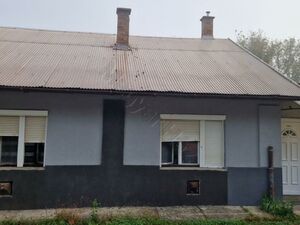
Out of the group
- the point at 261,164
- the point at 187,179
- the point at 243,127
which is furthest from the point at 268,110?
the point at 187,179

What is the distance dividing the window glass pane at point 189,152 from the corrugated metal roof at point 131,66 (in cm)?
161

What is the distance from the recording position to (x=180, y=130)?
871 centimetres

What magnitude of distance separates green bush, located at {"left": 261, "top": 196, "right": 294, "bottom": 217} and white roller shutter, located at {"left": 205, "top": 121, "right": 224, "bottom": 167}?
1.52 meters

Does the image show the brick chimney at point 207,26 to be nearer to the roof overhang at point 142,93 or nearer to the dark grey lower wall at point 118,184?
the roof overhang at point 142,93

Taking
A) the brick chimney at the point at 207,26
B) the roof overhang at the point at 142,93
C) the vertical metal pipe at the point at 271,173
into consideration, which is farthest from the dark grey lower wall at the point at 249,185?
the brick chimney at the point at 207,26

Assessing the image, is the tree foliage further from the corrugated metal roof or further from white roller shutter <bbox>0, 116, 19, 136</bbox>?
white roller shutter <bbox>0, 116, 19, 136</bbox>

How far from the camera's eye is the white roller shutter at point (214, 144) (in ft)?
28.5

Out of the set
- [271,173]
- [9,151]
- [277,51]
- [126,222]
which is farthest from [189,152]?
[277,51]

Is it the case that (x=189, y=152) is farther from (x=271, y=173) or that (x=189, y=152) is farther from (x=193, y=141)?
(x=271, y=173)

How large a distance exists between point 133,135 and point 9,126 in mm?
3302

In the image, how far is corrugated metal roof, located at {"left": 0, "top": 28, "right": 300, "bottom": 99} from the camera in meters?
8.20

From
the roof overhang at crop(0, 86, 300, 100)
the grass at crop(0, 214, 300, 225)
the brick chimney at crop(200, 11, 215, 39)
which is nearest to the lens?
the grass at crop(0, 214, 300, 225)

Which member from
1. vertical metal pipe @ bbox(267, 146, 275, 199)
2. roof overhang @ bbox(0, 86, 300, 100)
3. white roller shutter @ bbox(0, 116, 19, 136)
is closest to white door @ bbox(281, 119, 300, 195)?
vertical metal pipe @ bbox(267, 146, 275, 199)

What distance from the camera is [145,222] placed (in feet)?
22.5
